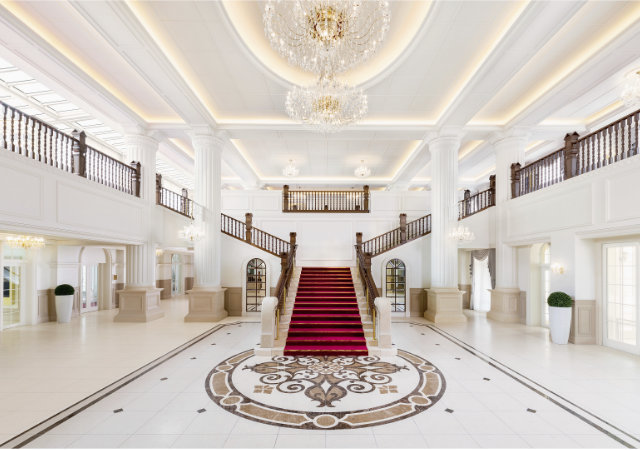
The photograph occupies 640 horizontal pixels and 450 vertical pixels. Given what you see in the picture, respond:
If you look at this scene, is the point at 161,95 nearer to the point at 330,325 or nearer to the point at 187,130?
the point at 187,130

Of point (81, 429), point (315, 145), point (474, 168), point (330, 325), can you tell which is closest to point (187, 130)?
point (315, 145)

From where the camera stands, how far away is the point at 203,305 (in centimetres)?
930

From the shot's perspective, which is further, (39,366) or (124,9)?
(39,366)

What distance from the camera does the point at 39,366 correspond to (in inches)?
217

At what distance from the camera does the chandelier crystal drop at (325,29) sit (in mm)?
4281

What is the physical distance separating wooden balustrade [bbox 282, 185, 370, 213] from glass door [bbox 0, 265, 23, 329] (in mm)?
8546

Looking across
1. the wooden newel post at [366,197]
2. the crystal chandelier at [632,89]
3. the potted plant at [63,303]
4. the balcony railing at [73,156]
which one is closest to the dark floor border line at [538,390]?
the crystal chandelier at [632,89]

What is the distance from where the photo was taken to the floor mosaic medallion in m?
3.87

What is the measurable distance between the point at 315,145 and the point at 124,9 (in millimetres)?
7198

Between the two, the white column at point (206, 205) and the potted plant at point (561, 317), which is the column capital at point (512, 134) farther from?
the white column at point (206, 205)

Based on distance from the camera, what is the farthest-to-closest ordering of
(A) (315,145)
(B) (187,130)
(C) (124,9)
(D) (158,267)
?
(D) (158,267)
(A) (315,145)
(B) (187,130)
(C) (124,9)

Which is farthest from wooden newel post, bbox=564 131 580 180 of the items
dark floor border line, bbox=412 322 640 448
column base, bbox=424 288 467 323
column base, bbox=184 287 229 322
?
column base, bbox=184 287 229 322

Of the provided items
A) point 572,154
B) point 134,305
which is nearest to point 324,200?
point 134,305

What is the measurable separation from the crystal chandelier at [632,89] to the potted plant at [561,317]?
4.47 metres
